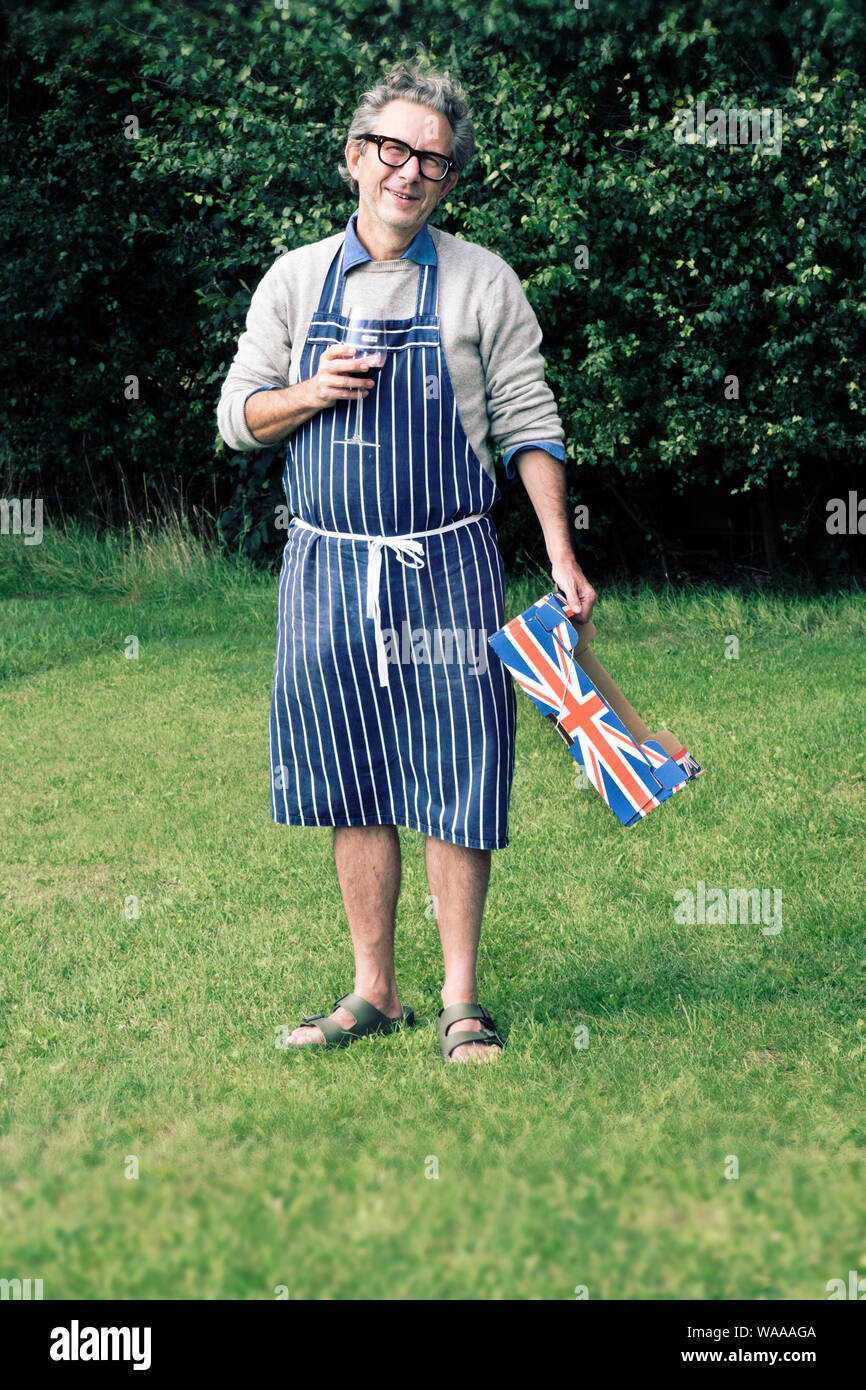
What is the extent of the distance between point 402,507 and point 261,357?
0.51 metres

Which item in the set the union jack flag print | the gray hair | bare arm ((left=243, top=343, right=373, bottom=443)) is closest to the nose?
the gray hair

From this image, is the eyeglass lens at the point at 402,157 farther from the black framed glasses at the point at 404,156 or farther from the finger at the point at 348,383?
the finger at the point at 348,383

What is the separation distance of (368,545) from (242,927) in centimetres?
167

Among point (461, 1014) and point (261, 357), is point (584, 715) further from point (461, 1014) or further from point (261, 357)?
point (261, 357)

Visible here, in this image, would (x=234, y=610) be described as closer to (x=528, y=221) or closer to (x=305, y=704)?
(x=528, y=221)

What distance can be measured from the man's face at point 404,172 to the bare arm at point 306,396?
1.10 feet

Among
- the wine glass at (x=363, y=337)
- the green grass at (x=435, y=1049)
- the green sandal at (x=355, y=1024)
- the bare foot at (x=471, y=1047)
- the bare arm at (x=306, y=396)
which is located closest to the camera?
the green grass at (x=435, y=1049)

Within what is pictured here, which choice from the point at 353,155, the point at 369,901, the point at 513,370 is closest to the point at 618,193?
the point at 353,155

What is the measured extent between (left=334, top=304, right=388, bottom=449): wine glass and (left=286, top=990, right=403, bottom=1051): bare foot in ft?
4.75

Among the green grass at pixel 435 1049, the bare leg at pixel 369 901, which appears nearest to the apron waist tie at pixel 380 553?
the bare leg at pixel 369 901

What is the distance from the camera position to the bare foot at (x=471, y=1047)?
3566mm

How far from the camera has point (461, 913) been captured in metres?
3.61

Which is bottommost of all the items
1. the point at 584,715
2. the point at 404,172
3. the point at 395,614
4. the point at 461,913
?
the point at 461,913

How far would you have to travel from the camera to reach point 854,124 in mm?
9297
